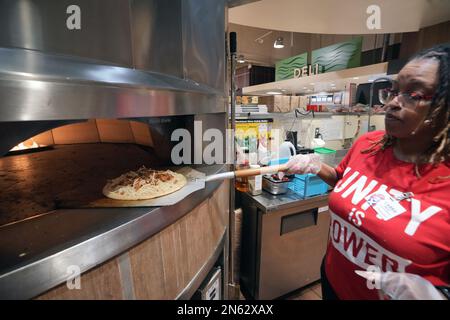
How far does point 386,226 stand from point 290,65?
5214mm

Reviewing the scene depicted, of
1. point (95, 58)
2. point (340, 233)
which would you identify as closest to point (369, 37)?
point (340, 233)

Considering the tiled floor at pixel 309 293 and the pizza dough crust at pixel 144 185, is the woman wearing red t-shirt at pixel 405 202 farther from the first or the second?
the tiled floor at pixel 309 293

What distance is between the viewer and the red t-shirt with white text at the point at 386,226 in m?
0.65

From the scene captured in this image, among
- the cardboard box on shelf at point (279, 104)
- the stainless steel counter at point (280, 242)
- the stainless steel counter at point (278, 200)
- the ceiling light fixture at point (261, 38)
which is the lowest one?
the stainless steel counter at point (280, 242)

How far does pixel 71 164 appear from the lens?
1.19 meters

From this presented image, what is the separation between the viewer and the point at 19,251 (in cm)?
48

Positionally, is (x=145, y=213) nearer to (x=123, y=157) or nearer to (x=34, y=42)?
(x=34, y=42)

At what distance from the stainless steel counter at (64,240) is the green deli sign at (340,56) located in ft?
12.8

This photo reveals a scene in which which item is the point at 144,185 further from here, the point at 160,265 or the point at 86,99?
the point at 86,99

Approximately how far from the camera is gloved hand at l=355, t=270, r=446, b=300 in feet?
1.99

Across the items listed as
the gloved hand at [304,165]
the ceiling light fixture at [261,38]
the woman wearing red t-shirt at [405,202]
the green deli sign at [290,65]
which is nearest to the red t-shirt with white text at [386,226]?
the woman wearing red t-shirt at [405,202]

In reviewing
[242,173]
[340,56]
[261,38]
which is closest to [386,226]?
[242,173]

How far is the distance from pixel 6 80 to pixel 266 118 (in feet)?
5.11

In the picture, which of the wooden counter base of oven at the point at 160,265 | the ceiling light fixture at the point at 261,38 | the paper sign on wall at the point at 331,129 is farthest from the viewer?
the ceiling light fixture at the point at 261,38
